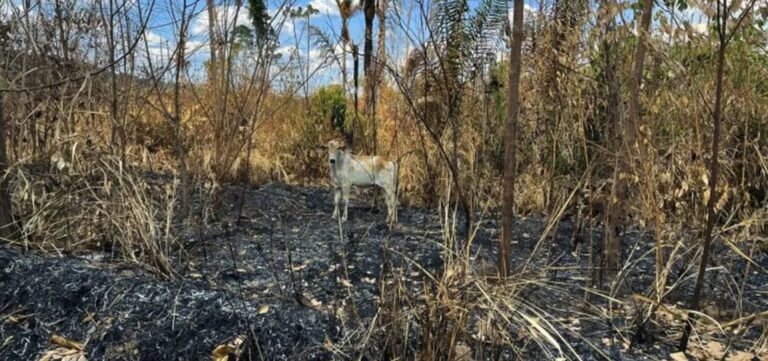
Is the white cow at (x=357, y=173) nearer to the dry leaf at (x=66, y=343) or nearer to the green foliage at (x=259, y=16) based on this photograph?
the green foliage at (x=259, y=16)

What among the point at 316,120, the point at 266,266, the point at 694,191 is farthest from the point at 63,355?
the point at 316,120

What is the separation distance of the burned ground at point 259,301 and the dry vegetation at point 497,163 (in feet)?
0.15

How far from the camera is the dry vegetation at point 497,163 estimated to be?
2160 mm

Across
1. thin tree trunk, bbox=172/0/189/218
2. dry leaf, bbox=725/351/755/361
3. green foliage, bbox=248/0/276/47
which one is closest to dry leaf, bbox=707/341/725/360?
dry leaf, bbox=725/351/755/361

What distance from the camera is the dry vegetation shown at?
216 centimetres

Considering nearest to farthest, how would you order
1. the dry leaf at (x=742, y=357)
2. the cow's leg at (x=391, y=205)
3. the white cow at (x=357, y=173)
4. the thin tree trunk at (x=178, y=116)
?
the dry leaf at (x=742, y=357)
the thin tree trunk at (x=178, y=116)
the cow's leg at (x=391, y=205)
the white cow at (x=357, y=173)

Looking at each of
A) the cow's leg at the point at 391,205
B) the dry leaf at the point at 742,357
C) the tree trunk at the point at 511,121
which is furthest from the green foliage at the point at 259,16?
the dry leaf at the point at 742,357

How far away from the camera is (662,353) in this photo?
2.27 meters

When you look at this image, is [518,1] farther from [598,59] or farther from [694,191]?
[598,59]

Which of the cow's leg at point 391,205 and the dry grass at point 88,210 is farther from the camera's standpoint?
the cow's leg at point 391,205

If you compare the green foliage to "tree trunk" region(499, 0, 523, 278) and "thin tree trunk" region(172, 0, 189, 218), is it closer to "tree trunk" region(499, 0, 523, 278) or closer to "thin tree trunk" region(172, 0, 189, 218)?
"thin tree trunk" region(172, 0, 189, 218)

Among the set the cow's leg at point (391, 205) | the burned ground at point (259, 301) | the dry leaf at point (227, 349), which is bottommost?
the dry leaf at point (227, 349)

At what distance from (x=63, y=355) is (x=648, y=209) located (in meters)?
2.26

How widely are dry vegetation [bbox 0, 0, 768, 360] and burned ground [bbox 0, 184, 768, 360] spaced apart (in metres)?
0.04
